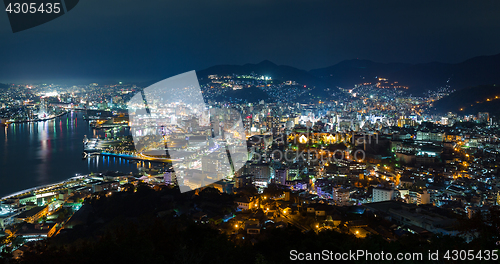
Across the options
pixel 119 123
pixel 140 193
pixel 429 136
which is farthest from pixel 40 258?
pixel 119 123

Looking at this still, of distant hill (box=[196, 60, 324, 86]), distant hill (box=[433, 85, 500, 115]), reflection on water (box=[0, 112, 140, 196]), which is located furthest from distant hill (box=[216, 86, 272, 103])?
→ distant hill (box=[433, 85, 500, 115])

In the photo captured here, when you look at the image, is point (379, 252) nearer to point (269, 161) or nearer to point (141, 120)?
point (269, 161)

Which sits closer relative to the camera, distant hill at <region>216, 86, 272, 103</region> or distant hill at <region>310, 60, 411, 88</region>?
distant hill at <region>216, 86, 272, 103</region>

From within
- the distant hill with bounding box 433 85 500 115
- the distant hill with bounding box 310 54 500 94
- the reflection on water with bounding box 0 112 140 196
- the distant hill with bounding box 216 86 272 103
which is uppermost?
the distant hill with bounding box 310 54 500 94

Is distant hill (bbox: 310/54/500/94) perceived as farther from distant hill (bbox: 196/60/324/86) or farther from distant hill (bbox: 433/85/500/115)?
distant hill (bbox: 433/85/500/115)

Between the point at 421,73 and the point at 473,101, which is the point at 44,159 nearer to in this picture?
the point at 473,101

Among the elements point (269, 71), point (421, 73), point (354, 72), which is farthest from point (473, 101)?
point (354, 72)

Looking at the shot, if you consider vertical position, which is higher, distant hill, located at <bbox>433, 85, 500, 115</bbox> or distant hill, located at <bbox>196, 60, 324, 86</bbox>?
distant hill, located at <bbox>196, 60, 324, 86</bbox>
